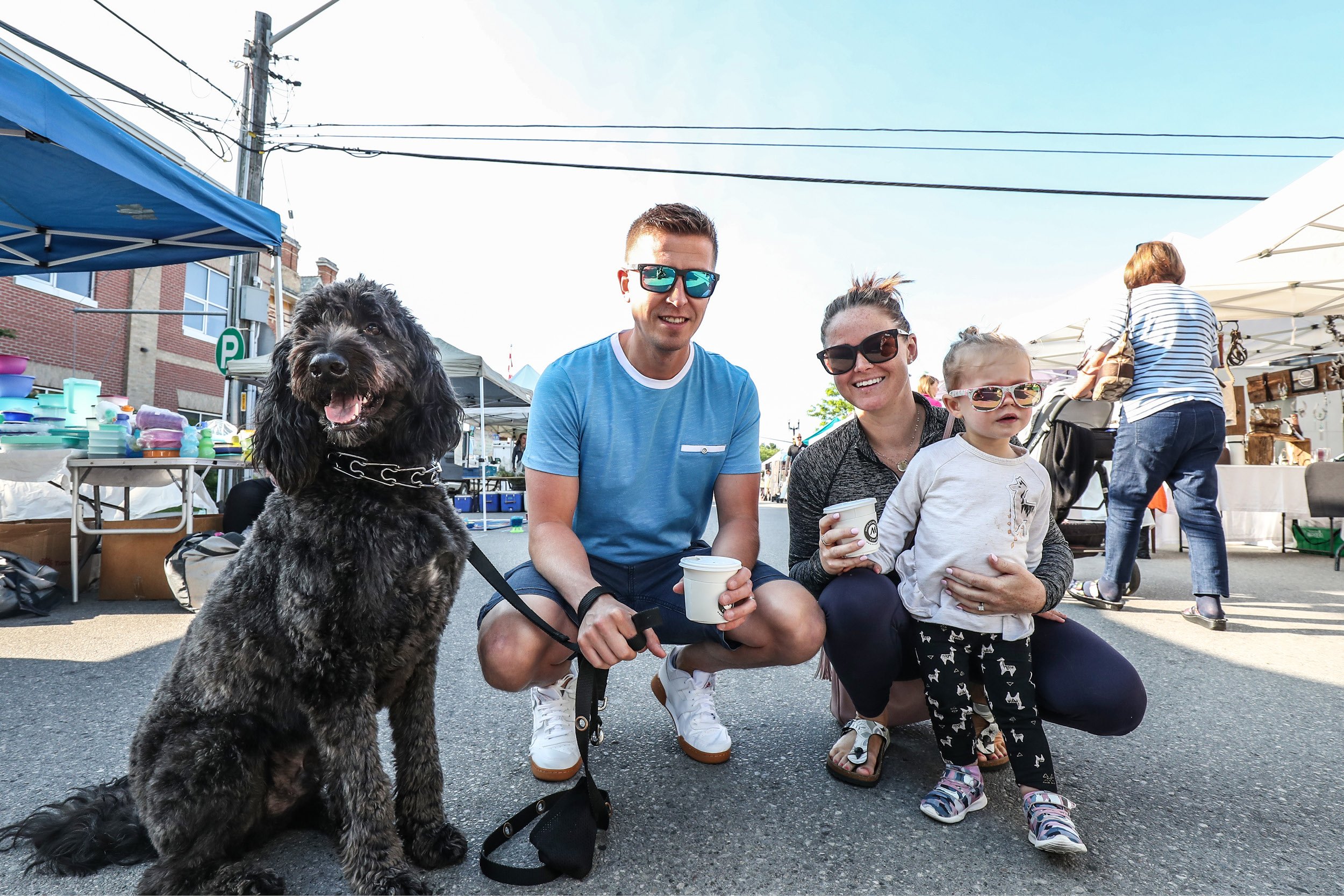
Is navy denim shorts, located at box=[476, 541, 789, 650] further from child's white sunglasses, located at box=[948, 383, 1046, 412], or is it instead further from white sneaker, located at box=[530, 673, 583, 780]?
child's white sunglasses, located at box=[948, 383, 1046, 412]

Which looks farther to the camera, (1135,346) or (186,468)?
(186,468)

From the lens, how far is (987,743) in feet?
7.07

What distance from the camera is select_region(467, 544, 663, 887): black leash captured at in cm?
154

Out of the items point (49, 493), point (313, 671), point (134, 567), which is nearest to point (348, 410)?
point (313, 671)

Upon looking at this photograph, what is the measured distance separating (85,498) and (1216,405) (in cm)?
843

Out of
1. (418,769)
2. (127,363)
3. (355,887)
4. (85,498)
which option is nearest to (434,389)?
(418,769)

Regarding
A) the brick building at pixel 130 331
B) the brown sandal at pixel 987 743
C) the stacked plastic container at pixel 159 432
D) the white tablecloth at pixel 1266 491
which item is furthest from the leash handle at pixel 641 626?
the brick building at pixel 130 331

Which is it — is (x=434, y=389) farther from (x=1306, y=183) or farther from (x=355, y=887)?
(x=1306, y=183)

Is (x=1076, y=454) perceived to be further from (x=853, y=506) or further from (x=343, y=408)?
(x=343, y=408)

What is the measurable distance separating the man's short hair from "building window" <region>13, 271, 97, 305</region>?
17.0 m

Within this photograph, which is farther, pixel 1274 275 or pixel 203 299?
pixel 203 299

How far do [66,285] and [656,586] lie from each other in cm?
1932

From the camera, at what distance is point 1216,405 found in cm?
393

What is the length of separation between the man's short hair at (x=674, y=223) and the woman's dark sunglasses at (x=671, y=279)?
0.13m
